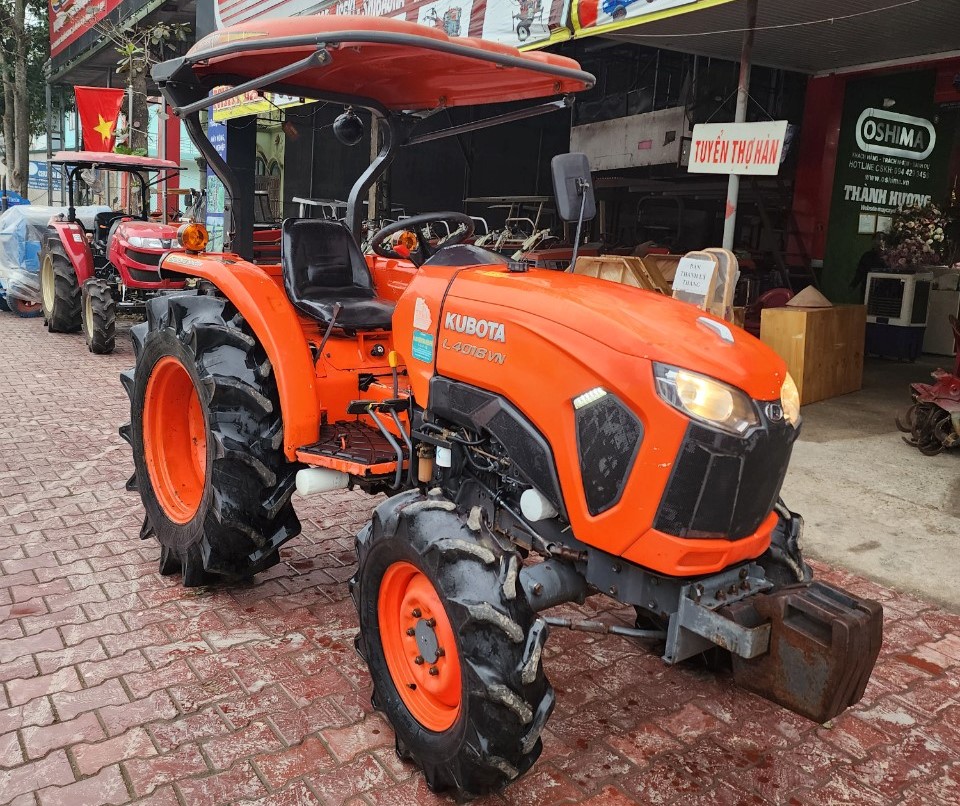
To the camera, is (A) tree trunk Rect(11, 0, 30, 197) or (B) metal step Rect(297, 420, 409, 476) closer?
(B) metal step Rect(297, 420, 409, 476)

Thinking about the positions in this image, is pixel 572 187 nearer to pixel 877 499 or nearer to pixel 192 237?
pixel 192 237

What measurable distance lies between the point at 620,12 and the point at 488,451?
4373 millimetres

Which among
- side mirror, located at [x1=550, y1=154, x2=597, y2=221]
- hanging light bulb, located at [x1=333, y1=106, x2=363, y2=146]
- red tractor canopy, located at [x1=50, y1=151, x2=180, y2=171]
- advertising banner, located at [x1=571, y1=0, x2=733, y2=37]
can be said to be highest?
advertising banner, located at [x1=571, y1=0, x2=733, y2=37]

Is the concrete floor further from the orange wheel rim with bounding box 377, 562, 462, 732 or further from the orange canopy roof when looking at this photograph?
the orange canopy roof

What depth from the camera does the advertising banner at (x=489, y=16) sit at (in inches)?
249

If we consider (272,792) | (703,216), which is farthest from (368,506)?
(703,216)

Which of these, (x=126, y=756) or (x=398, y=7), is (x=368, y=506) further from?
(x=398, y=7)

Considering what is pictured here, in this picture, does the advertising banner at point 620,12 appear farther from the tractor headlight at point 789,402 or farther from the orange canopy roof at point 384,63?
the tractor headlight at point 789,402

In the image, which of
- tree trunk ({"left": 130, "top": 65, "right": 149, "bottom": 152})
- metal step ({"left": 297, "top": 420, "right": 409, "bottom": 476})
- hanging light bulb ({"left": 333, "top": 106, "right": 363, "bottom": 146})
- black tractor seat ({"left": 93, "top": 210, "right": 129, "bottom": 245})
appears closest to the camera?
metal step ({"left": 297, "top": 420, "right": 409, "bottom": 476})

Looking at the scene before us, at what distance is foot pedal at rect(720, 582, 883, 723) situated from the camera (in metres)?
1.90

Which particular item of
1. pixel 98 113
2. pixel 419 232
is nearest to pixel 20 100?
pixel 98 113

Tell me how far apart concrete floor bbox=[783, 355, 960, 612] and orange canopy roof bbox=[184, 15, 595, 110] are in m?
2.57

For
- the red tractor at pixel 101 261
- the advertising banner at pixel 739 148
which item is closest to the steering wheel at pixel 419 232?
the advertising banner at pixel 739 148

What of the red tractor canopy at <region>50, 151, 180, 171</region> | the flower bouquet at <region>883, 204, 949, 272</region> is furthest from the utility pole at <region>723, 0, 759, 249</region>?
the red tractor canopy at <region>50, 151, 180, 171</region>
